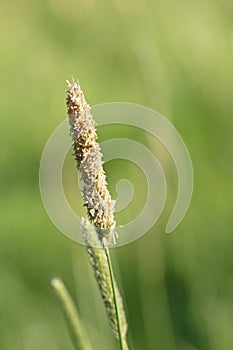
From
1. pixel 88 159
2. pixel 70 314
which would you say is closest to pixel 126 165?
pixel 70 314

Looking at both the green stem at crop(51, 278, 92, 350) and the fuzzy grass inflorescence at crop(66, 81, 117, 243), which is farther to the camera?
the green stem at crop(51, 278, 92, 350)

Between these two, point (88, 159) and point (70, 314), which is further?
point (70, 314)

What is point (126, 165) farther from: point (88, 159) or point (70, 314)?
point (88, 159)

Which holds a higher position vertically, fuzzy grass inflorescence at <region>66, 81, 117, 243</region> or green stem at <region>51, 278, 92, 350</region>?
fuzzy grass inflorescence at <region>66, 81, 117, 243</region>

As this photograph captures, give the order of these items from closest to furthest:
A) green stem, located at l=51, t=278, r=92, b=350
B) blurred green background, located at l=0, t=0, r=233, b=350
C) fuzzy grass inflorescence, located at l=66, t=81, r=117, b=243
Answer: fuzzy grass inflorescence, located at l=66, t=81, r=117, b=243, green stem, located at l=51, t=278, r=92, b=350, blurred green background, located at l=0, t=0, r=233, b=350

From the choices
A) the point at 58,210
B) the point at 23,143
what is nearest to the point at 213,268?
the point at 58,210

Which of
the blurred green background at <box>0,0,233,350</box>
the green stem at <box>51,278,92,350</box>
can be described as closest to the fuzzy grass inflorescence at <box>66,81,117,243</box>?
the green stem at <box>51,278,92,350</box>

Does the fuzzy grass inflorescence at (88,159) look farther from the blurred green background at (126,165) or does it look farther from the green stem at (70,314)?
the blurred green background at (126,165)

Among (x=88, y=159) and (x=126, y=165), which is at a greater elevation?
(x=126, y=165)

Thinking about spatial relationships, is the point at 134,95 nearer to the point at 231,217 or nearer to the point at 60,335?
the point at 231,217

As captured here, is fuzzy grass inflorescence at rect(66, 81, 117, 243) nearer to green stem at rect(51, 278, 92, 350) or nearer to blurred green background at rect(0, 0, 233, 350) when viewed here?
green stem at rect(51, 278, 92, 350)
